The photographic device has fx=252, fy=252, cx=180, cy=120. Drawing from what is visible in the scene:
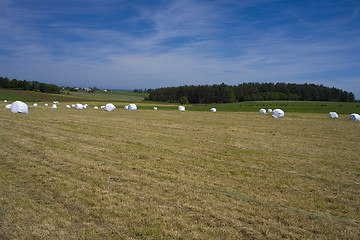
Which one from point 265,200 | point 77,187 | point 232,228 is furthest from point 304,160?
point 77,187

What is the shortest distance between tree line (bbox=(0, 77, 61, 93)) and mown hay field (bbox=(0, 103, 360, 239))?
111 m

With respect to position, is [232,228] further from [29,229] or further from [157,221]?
[29,229]

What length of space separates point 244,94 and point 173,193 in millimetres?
122736

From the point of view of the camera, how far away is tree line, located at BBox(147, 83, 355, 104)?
387 feet

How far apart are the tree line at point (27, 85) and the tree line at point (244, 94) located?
45864 mm

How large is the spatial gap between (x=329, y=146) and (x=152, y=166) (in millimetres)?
10646

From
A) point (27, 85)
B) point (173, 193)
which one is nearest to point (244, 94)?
point (27, 85)

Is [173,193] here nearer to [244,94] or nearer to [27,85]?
[27,85]

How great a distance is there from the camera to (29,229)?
184 inches

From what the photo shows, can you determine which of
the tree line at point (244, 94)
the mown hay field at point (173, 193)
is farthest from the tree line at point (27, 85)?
the mown hay field at point (173, 193)

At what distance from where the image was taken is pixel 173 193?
658 cm

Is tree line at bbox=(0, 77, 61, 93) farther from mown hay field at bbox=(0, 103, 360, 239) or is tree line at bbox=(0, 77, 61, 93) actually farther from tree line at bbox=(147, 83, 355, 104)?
mown hay field at bbox=(0, 103, 360, 239)

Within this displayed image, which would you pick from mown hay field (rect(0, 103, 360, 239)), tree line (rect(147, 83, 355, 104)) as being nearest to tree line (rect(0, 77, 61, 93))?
tree line (rect(147, 83, 355, 104))

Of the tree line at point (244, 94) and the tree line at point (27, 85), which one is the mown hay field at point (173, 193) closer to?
the tree line at point (244, 94)
